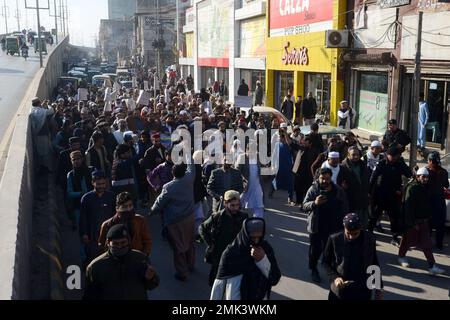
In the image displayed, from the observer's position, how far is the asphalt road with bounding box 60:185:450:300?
7422mm

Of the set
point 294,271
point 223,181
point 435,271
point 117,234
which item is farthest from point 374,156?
point 117,234

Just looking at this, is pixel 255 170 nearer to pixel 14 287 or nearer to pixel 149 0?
pixel 14 287

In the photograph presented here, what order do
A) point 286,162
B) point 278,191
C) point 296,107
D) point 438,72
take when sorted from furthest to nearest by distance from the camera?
point 296,107 → point 438,72 → point 278,191 → point 286,162

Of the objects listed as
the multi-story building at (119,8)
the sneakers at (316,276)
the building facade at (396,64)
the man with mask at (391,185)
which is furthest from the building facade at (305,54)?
the multi-story building at (119,8)

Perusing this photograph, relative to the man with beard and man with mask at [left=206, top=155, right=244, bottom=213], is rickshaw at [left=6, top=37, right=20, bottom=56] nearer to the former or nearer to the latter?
the man with beard

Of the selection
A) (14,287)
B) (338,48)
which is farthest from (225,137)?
(338,48)

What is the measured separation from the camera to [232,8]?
117 ft

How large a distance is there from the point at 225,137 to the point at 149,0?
103m

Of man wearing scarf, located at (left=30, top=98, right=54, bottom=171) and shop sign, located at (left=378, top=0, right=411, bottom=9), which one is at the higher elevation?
shop sign, located at (left=378, top=0, right=411, bottom=9)

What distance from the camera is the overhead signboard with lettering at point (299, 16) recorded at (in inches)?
897

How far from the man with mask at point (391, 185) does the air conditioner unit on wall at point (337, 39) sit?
41.0ft

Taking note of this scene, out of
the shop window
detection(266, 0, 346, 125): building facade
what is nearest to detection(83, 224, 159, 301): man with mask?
the shop window

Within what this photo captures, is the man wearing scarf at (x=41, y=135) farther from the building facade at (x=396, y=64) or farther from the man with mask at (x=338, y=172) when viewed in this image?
the building facade at (x=396, y=64)

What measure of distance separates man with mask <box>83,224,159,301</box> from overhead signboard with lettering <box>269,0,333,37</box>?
19.0 metres
